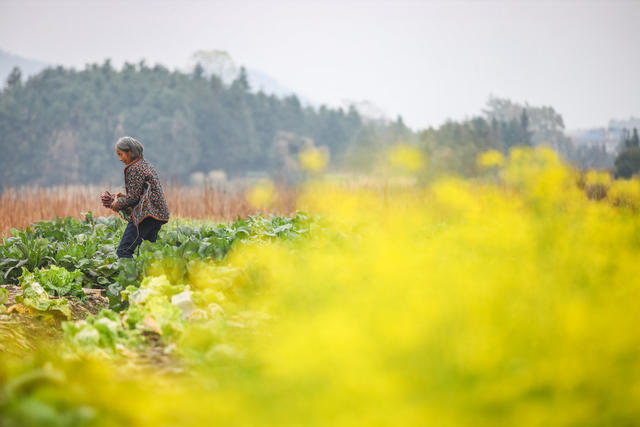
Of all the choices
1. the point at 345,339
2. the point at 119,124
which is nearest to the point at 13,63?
the point at 119,124

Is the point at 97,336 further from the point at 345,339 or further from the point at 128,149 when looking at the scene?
the point at 128,149

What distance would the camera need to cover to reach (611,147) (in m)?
35.5

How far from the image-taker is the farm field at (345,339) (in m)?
1.91

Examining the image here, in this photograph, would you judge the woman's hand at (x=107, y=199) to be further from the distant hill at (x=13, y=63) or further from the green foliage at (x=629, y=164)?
the distant hill at (x=13, y=63)

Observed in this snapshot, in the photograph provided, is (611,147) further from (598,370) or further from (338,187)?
(598,370)

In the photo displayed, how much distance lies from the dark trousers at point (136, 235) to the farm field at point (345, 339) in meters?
0.84

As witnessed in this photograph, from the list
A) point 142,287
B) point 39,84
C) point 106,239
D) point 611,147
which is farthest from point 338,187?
point 39,84

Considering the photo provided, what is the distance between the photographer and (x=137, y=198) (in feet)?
A: 19.3

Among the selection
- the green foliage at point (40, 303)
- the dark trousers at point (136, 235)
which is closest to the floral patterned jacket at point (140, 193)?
the dark trousers at point (136, 235)

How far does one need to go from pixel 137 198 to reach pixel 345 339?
172 inches

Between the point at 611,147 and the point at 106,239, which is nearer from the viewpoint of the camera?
the point at 106,239

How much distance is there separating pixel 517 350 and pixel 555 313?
27 cm

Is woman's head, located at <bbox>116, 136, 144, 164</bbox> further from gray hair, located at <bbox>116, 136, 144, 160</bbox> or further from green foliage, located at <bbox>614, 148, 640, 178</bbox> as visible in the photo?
green foliage, located at <bbox>614, 148, 640, 178</bbox>

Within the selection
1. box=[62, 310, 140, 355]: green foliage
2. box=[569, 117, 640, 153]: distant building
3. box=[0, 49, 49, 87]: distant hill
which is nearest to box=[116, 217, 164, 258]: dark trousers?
box=[62, 310, 140, 355]: green foliage
